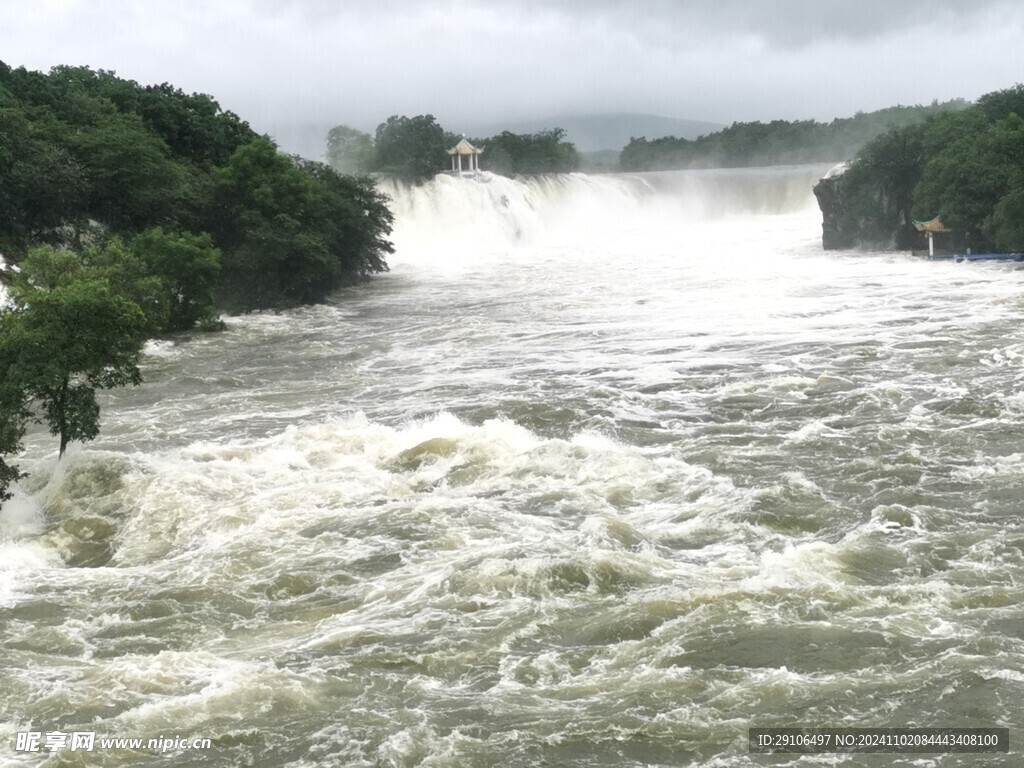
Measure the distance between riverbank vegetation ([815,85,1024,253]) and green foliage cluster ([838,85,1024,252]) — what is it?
0.10 feet

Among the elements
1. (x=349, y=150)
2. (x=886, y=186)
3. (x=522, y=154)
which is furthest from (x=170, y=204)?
(x=349, y=150)

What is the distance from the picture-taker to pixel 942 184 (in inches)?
1495

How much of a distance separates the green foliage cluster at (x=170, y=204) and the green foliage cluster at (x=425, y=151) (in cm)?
1154

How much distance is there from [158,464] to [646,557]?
24.1ft

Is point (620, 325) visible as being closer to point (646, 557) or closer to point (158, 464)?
point (158, 464)

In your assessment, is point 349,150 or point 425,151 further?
point 349,150

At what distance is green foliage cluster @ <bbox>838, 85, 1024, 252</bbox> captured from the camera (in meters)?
36.0

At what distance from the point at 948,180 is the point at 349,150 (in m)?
43.0

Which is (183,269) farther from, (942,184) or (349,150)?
(349,150)

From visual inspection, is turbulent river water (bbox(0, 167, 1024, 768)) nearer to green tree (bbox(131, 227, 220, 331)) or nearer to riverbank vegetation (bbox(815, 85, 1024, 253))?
green tree (bbox(131, 227, 220, 331))

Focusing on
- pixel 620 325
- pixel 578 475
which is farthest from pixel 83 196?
pixel 578 475

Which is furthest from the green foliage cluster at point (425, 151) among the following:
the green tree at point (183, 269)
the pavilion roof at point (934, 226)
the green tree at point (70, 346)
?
the green tree at point (70, 346)

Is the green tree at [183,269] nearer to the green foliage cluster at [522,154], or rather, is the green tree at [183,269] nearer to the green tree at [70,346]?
the green tree at [70,346]

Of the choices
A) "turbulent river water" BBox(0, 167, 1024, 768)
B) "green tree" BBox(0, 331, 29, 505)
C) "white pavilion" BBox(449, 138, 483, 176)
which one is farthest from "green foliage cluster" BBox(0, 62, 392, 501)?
"white pavilion" BBox(449, 138, 483, 176)
